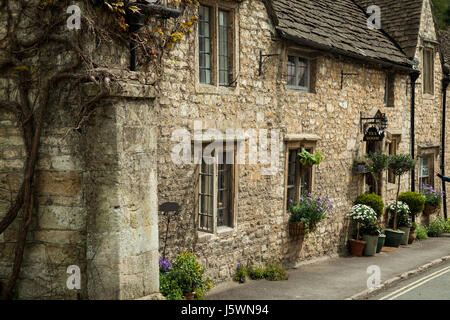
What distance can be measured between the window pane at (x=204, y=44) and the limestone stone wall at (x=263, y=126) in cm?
32

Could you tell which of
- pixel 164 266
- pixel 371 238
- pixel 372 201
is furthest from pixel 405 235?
pixel 164 266

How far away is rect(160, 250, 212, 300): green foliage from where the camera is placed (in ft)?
24.9

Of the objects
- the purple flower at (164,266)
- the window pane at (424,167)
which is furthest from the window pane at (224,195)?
the window pane at (424,167)

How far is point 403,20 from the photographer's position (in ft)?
59.0

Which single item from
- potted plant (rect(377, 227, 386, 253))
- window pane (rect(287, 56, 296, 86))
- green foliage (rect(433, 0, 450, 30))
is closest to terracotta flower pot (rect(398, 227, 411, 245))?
potted plant (rect(377, 227, 386, 253))

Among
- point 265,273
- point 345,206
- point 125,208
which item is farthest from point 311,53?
point 125,208

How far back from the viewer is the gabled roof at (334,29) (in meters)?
11.2

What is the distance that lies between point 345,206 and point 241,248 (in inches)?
189

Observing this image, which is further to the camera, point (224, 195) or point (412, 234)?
point (412, 234)

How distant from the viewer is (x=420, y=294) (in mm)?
9383

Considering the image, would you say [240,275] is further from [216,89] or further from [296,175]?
[216,89]

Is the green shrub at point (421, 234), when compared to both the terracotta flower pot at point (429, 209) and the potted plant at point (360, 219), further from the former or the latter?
the potted plant at point (360, 219)

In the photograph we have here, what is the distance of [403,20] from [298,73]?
825 cm

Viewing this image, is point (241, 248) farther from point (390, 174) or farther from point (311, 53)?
point (390, 174)
